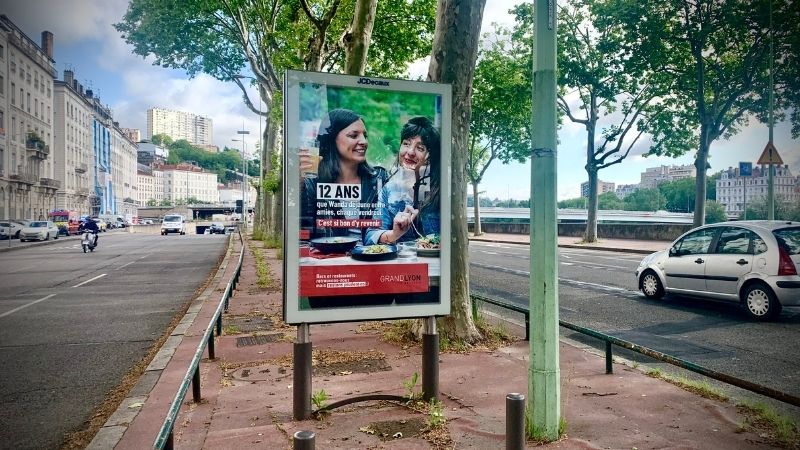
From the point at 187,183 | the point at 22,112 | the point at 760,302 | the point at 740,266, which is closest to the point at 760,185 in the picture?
the point at 740,266

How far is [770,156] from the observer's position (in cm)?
1694

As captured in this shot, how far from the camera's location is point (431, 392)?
4773mm

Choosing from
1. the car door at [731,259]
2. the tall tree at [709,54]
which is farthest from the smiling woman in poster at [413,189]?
the tall tree at [709,54]

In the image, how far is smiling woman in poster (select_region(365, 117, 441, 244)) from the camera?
4.65 m

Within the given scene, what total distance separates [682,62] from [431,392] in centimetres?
2501

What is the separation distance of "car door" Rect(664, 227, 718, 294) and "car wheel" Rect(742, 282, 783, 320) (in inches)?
34.5

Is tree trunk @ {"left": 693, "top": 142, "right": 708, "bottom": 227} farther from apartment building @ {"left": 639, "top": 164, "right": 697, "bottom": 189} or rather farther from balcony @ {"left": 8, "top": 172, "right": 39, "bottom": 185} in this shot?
apartment building @ {"left": 639, "top": 164, "right": 697, "bottom": 189}

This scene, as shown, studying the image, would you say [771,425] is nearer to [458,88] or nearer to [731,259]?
[458,88]

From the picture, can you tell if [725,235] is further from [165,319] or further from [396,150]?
[165,319]

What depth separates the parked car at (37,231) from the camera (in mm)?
36219

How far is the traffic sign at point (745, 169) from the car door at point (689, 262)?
11.0 metres

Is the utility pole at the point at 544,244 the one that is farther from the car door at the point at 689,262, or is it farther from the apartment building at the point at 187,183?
the apartment building at the point at 187,183

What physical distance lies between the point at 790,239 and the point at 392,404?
7560mm

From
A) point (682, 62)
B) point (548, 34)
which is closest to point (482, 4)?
point (548, 34)
